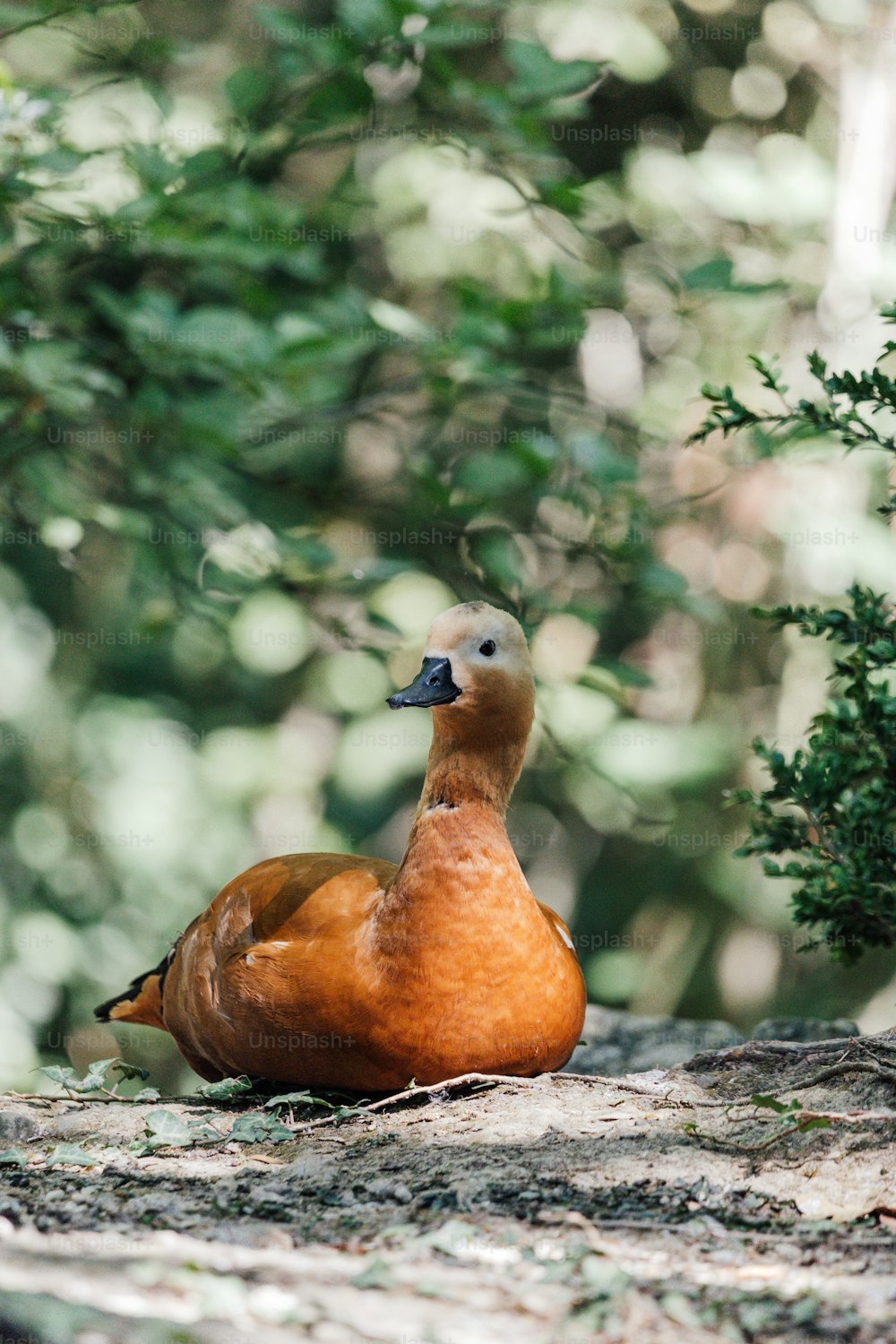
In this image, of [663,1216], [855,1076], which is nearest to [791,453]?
[855,1076]

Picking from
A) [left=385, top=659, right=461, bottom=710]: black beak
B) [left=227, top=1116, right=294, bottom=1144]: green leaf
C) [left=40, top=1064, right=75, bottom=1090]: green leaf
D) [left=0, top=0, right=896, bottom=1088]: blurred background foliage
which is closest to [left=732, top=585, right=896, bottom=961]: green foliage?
[left=385, top=659, right=461, bottom=710]: black beak

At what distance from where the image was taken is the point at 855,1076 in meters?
2.64

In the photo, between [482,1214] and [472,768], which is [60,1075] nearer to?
[472,768]

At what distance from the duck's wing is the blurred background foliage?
1253 millimetres

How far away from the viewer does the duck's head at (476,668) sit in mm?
2943

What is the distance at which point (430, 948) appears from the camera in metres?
2.80

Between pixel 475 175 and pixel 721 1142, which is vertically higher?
pixel 475 175

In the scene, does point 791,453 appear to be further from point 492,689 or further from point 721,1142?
point 721,1142

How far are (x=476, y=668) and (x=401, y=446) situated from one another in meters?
2.70

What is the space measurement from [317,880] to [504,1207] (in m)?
1.21

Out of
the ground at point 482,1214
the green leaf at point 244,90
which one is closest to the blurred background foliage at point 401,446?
the green leaf at point 244,90

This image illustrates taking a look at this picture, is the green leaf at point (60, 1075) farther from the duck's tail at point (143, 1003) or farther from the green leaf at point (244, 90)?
the green leaf at point (244, 90)

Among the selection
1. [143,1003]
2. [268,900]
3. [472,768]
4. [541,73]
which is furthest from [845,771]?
[541,73]

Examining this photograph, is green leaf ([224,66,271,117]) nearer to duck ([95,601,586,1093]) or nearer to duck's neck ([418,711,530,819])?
duck ([95,601,586,1093])
